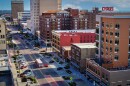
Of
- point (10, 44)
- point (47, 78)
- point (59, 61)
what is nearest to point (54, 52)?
point (59, 61)

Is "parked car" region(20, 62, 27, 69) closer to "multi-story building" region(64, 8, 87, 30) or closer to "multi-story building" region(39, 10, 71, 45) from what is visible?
"multi-story building" region(39, 10, 71, 45)

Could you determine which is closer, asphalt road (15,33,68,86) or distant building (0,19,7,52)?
distant building (0,19,7,52)

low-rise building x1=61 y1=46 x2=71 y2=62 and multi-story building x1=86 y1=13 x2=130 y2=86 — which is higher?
multi-story building x1=86 y1=13 x2=130 y2=86

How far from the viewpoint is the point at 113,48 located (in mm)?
79750

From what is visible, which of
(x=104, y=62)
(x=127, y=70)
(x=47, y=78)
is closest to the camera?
(x=127, y=70)

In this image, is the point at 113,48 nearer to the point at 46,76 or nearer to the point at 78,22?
the point at 46,76

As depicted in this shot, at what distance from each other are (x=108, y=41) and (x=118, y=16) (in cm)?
921

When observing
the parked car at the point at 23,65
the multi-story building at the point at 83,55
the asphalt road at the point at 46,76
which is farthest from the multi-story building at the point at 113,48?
the parked car at the point at 23,65

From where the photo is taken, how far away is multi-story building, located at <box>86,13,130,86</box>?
76.1 meters

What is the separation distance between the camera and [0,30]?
261ft

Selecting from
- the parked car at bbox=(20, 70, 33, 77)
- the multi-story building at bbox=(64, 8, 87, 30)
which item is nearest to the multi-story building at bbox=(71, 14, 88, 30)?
the multi-story building at bbox=(64, 8, 87, 30)

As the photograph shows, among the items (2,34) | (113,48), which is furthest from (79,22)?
(2,34)

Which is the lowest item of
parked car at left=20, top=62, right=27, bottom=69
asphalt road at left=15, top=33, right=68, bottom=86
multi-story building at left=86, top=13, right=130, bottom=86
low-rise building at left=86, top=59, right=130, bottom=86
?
asphalt road at left=15, top=33, right=68, bottom=86

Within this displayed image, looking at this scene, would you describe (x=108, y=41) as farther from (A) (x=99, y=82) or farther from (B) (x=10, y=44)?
(B) (x=10, y=44)
